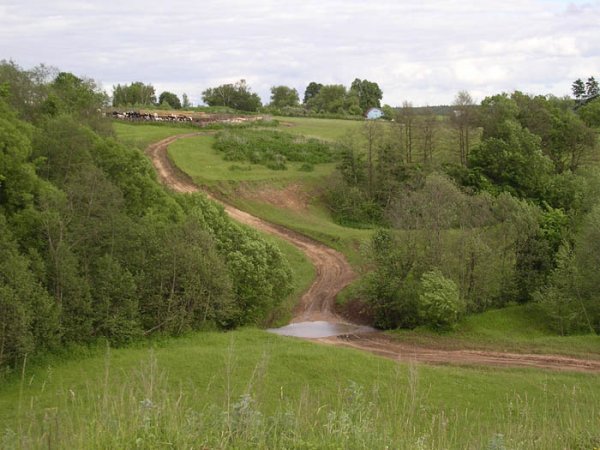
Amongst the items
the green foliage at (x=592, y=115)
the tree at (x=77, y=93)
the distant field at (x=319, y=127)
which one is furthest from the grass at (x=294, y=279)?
the green foliage at (x=592, y=115)

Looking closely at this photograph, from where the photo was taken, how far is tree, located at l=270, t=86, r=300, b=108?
11281 centimetres

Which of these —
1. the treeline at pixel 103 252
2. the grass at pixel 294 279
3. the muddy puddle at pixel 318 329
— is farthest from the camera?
the grass at pixel 294 279

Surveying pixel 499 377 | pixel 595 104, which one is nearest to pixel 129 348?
pixel 499 377

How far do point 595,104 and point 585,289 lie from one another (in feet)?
123

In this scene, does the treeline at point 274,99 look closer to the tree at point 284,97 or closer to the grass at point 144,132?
the tree at point 284,97

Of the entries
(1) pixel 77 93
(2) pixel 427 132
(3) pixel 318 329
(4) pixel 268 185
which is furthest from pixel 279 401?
(2) pixel 427 132

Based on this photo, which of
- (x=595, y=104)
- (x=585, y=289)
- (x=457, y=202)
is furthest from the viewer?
(x=595, y=104)

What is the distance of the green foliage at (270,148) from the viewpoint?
174 ft

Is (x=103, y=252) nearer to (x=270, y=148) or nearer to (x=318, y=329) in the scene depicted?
(x=318, y=329)

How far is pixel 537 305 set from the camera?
33.2 meters

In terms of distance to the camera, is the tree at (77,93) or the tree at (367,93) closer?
the tree at (77,93)

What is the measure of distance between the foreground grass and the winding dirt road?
0.68 m

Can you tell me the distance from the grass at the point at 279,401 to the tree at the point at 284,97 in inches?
3518

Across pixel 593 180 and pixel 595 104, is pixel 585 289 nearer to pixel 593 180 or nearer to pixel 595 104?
pixel 593 180
